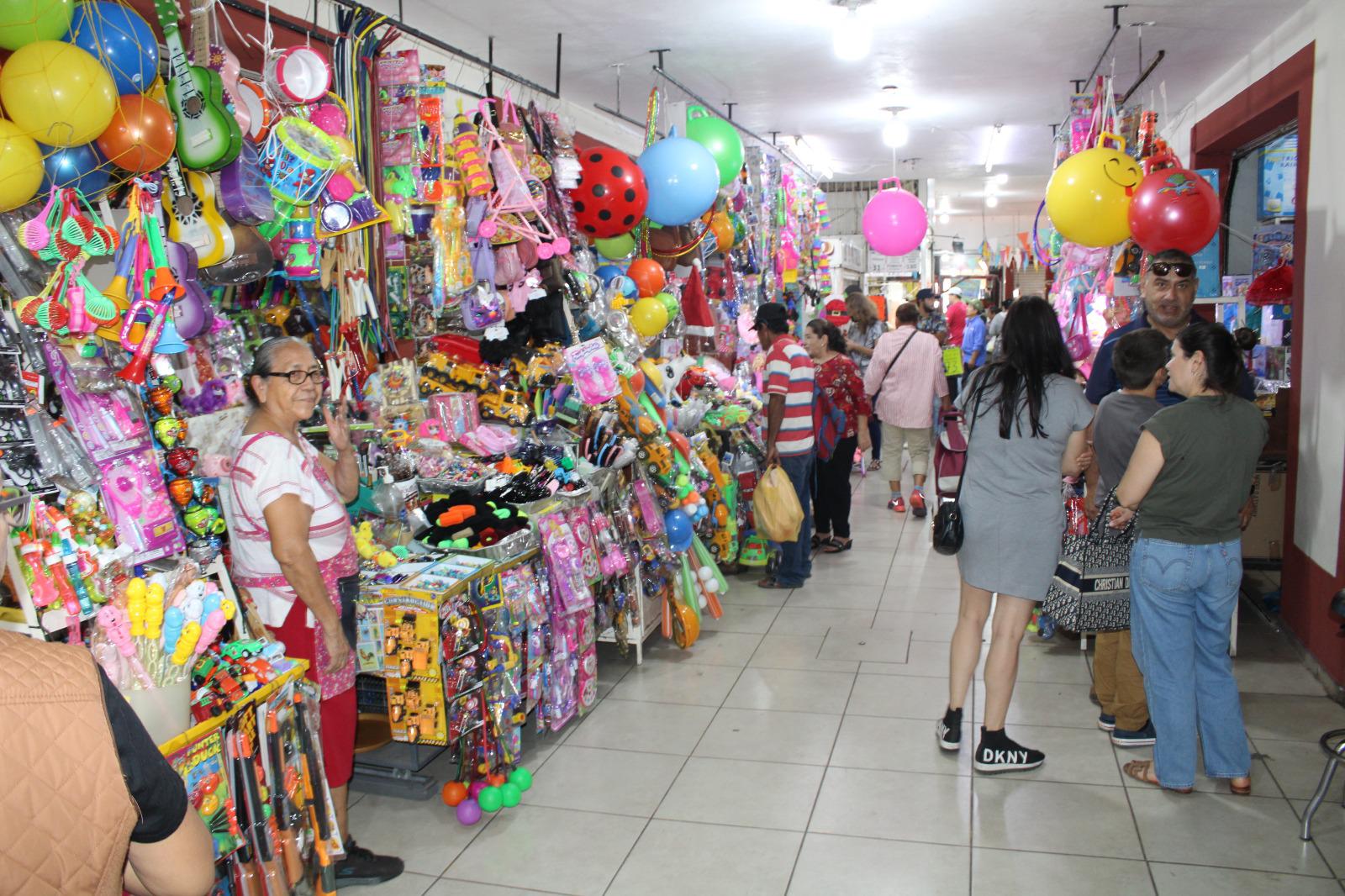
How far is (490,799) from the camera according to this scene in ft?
10.3

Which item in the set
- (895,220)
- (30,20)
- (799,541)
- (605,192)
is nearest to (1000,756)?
(799,541)

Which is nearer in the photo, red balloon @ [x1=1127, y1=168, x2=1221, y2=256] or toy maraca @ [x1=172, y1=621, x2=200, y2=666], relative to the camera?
toy maraca @ [x1=172, y1=621, x2=200, y2=666]

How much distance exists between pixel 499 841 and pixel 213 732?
108 cm

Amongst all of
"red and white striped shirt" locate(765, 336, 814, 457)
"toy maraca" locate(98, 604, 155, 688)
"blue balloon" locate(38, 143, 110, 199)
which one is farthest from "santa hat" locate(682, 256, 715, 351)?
"toy maraca" locate(98, 604, 155, 688)

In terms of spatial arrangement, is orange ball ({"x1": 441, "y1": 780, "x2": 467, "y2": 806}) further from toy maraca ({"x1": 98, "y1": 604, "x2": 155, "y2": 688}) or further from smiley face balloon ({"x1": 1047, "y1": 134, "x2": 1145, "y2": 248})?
smiley face balloon ({"x1": 1047, "y1": 134, "x2": 1145, "y2": 248})

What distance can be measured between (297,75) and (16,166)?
1088 mm

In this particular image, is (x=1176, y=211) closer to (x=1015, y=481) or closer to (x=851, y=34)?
(x=851, y=34)

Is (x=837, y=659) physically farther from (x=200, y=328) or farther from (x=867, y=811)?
(x=200, y=328)

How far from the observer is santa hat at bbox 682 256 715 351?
6285 mm

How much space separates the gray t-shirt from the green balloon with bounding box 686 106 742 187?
2881 millimetres

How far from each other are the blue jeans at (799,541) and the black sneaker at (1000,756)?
2157 millimetres

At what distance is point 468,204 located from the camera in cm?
390

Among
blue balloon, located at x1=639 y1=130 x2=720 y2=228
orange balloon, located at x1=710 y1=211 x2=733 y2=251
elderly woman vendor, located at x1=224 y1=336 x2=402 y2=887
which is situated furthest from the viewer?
orange balloon, located at x1=710 y1=211 x2=733 y2=251

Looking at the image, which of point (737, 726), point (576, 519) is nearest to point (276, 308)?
point (576, 519)
